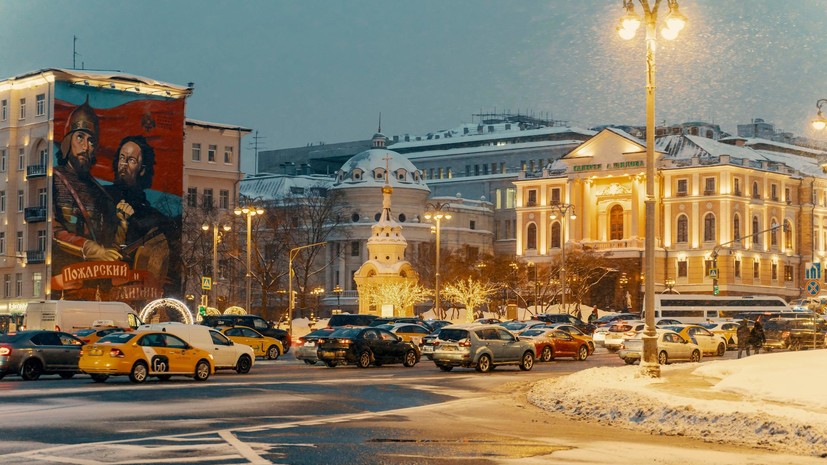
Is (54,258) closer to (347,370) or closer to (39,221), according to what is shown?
(39,221)

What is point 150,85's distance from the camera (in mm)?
99688

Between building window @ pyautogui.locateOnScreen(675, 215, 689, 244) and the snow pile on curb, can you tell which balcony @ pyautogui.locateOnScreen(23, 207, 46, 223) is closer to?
building window @ pyautogui.locateOnScreen(675, 215, 689, 244)

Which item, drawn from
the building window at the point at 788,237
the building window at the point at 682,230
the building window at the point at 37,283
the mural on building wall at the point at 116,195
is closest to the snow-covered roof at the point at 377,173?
the building window at the point at 682,230

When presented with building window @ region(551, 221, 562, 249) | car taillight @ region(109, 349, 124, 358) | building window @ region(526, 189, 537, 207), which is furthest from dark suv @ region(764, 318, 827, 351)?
building window @ region(526, 189, 537, 207)

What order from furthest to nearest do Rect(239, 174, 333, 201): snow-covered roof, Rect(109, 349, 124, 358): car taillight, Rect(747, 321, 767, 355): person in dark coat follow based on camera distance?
Rect(239, 174, 333, 201): snow-covered roof, Rect(747, 321, 767, 355): person in dark coat, Rect(109, 349, 124, 358): car taillight

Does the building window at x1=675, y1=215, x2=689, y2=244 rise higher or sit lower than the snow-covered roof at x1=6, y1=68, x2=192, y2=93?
lower

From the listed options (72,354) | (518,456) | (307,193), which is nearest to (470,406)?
(518,456)

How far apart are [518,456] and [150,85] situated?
85097 millimetres

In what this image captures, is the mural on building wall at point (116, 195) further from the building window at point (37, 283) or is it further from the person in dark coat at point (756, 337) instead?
the person in dark coat at point (756, 337)

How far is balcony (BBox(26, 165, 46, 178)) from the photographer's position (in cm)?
9612

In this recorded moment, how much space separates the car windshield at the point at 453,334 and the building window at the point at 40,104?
198 ft

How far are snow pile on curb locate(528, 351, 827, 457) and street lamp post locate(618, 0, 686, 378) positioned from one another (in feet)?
2.41

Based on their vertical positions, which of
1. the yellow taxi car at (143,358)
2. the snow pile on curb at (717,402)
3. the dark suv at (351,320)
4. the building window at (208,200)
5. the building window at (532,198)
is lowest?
the snow pile on curb at (717,402)

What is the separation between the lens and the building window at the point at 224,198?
388 ft
